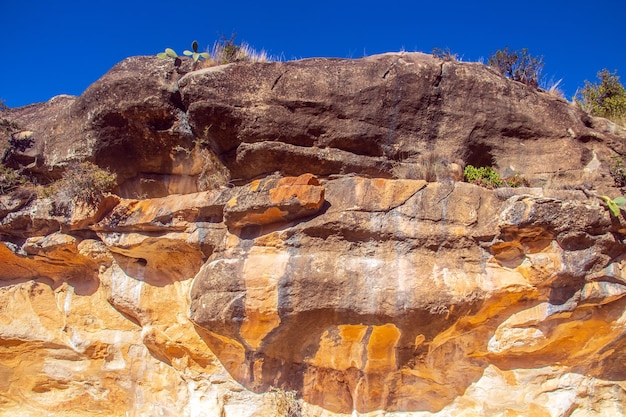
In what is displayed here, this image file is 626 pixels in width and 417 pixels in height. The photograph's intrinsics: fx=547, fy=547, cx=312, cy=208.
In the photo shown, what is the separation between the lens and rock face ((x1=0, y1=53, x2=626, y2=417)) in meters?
5.41

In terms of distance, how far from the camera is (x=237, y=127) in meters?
6.23

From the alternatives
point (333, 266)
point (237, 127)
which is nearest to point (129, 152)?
point (237, 127)

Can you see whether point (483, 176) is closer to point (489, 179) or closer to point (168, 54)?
point (489, 179)

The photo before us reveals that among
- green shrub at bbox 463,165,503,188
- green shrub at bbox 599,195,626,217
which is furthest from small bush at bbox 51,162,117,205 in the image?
green shrub at bbox 599,195,626,217

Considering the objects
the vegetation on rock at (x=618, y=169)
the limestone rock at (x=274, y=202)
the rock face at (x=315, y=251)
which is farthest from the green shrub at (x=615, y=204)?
the limestone rock at (x=274, y=202)

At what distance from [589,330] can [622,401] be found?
865mm

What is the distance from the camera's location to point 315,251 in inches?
218

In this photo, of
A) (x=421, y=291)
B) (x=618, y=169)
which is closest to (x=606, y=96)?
(x=618, y=169)

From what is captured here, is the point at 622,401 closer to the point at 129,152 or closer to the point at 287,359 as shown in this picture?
the point at 287,359

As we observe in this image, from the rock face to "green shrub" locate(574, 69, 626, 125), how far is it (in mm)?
1850

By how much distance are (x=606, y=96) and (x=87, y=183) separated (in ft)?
27.4

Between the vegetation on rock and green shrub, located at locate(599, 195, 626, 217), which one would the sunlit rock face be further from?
the vegetation on rock

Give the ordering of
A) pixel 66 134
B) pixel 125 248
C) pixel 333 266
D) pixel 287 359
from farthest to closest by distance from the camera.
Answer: pixel 66 134
pixel 125 248
pixel 287 359
pixel 333 266

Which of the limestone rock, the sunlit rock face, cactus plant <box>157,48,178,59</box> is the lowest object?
the sunlit rock face
